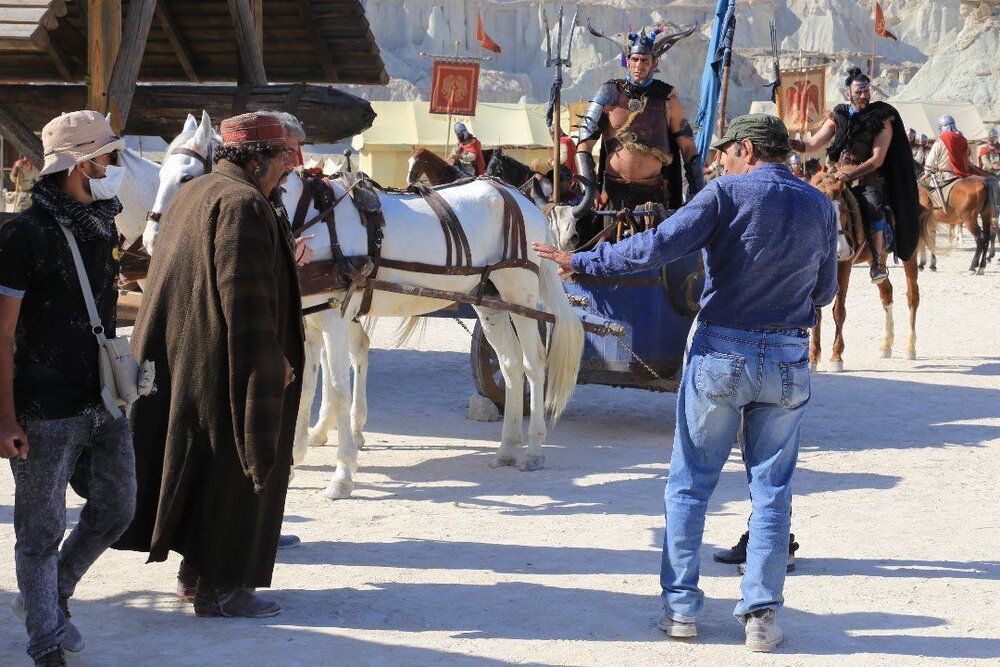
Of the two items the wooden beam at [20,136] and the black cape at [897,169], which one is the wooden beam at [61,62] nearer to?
the wooden beam at [20,136]

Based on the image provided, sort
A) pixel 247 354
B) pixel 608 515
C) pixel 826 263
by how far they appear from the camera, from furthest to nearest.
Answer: pixel 608 515
pixel 826 263
pixel 247 354

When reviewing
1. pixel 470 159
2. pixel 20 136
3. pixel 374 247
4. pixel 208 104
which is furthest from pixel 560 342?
pixel 470 159

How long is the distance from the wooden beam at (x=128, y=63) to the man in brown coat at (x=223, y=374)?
13.4ft

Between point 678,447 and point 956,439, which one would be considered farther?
point 956,439

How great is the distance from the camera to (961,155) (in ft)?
74.9

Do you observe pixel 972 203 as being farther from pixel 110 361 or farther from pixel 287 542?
pixel 110 361

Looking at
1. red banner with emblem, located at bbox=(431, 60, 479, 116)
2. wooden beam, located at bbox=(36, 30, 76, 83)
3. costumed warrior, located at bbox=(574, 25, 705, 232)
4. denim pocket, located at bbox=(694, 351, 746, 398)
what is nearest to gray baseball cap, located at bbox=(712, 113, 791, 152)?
denim pocket, located at bbox=(694, 351, 746, 398)

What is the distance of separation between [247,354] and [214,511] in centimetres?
64

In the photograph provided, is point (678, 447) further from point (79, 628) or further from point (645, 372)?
point (645, 372)

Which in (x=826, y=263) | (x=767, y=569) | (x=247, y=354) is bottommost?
(x=767, y=569)

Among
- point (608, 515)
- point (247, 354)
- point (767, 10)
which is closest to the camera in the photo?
point (247, 354)

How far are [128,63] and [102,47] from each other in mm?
214

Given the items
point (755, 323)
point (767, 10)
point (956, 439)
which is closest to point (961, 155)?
point (956, 439)

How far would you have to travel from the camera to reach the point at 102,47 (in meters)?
8.81
